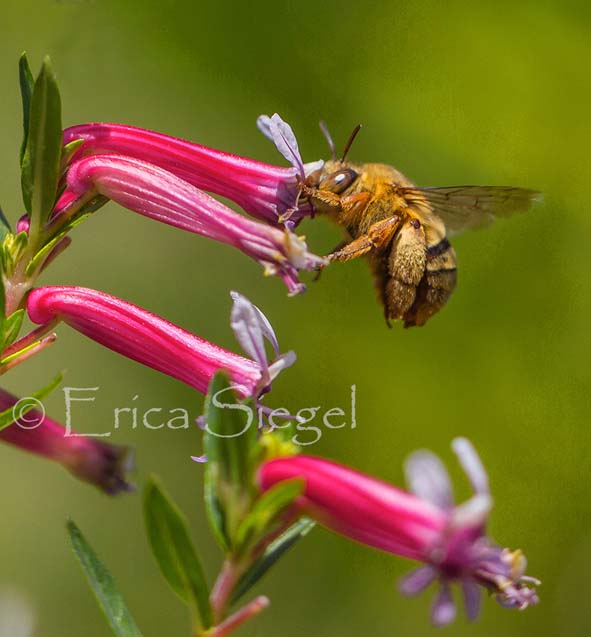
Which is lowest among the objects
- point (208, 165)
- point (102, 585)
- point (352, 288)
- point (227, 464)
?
point (102, 585)

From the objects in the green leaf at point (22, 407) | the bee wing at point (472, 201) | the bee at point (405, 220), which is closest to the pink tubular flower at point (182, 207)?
the green leaf at point (22, 407)

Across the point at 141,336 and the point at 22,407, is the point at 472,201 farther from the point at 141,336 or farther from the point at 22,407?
the point at 22,407

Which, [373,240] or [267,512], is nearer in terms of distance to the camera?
[267,512]

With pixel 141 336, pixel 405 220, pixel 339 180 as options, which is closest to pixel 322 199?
pixel 339 180

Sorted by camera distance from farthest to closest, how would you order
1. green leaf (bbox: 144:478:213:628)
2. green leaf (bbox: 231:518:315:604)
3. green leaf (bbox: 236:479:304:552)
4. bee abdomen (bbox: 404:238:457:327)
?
bee abdomen (bbox: 404:238:457:327)
green leaf (bbox: 231:518:315:604)
green leaf (bbox: 144:478:213:628)
green leaf (bbox: 236:479:304:552)

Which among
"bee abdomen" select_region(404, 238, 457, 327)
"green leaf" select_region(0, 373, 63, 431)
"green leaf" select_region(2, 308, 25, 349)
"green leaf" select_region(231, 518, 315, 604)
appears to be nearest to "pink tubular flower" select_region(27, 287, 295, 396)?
A: "green leaf" select_region(2, 308, 25, 349)

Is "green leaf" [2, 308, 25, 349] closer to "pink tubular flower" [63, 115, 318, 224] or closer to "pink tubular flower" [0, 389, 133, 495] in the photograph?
"pink tubular flower" [0, 389, 133, 495]

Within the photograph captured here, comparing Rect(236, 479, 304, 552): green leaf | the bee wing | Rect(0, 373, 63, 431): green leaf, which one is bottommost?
Rect(236, 479, 304, 552): green leaf
